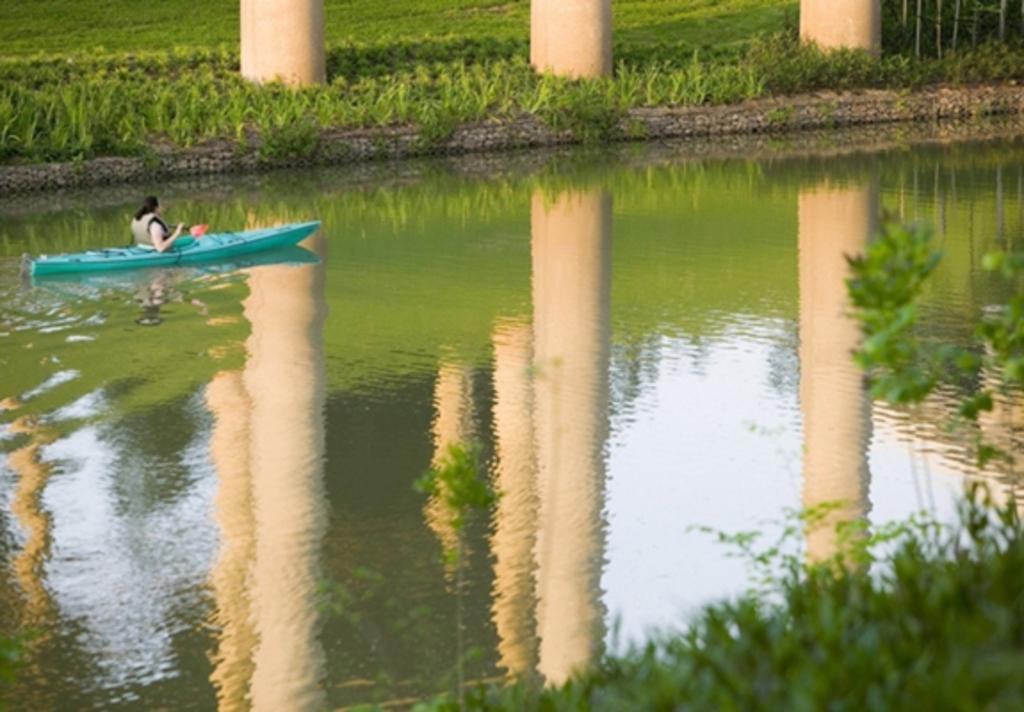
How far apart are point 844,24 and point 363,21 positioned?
12128 millimetres

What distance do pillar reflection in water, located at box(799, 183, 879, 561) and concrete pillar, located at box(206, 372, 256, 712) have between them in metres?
2.78

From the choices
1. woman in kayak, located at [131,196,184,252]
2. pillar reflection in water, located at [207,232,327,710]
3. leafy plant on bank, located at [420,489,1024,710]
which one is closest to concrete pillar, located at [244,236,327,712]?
pillar reflection in water, located at [207,232,327,710]

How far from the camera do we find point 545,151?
34.1 metres

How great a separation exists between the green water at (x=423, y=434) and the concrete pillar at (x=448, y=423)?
4 centimetres

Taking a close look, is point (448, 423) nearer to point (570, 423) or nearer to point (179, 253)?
point (570, 423)

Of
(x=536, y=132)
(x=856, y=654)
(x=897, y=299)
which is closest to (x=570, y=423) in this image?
(x=897, y=299)

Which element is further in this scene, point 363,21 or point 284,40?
point 363,21

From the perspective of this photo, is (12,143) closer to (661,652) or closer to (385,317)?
(385,317)

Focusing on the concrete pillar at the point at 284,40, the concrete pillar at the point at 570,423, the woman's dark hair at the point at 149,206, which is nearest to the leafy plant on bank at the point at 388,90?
the concrete pillar at the point at 284,40

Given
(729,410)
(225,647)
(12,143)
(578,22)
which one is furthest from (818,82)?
(225,647)

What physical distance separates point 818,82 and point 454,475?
31.4 meters

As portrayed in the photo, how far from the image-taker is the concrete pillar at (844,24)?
1549 inches

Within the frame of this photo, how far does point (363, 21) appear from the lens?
155ft

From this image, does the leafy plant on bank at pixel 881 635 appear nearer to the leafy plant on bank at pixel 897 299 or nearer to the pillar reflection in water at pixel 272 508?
the leafy plant on bank at pixel 897 299
